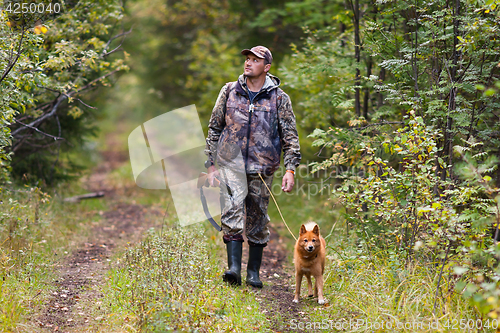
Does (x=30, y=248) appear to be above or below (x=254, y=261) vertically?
above

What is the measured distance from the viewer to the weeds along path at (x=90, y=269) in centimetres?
404

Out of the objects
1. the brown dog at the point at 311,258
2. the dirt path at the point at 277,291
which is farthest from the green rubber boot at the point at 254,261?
the brown dog at the point at 311,258

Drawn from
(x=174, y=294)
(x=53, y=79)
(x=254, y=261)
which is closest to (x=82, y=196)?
(x=53, y=79)

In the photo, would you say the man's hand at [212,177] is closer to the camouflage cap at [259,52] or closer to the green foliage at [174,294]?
the green foliage at [174,294]

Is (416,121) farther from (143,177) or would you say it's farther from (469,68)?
(143,177)

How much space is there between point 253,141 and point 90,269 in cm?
280

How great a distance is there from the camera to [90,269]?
558 centimetres

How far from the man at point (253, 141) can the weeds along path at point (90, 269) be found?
1585 millimetres

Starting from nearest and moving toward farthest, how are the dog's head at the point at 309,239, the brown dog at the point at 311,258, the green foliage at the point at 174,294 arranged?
the green foliage at the point at 174,294 → the dog's head at the point at 309,239 → the brown dog at the point at 311,258

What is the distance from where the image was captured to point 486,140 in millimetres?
4785

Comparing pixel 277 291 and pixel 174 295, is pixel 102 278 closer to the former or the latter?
pixel 174 295

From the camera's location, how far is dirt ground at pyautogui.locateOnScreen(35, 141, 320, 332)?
4.10 meters

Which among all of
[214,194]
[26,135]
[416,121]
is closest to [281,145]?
[416,121]

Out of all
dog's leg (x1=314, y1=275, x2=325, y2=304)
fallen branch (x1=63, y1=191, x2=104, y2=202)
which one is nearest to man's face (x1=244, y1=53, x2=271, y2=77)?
dog's leg (x1=314, y1=275, x2=325, y2=304)
